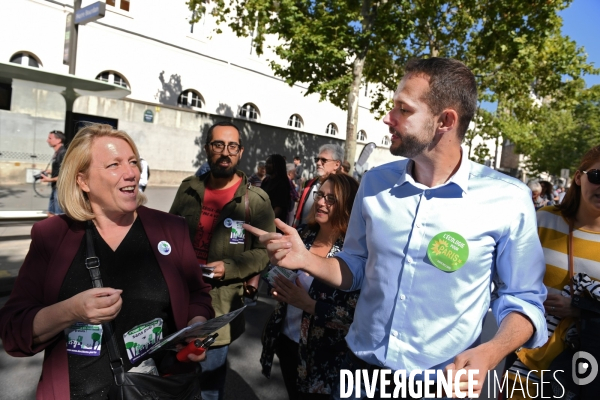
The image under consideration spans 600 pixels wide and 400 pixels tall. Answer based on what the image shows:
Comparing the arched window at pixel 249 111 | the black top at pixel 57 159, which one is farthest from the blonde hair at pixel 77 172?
the arched window at pixel 249 111

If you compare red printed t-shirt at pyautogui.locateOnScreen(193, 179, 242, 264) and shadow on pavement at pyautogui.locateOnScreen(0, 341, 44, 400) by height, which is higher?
red printed t-shirt at pyautogui.locateOnScreen(193, 179, 242, 264)

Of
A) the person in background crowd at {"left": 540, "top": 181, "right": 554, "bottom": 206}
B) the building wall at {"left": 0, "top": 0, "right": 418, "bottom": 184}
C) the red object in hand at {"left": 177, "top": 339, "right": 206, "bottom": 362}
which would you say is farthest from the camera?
the building wall at {"left": 0, "top": 0, "right": 418, "bottom": 184}

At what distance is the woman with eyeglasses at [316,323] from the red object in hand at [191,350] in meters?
0.68

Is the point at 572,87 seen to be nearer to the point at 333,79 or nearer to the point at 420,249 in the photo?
the point at 333,79

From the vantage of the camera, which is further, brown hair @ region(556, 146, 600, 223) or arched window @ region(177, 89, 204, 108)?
arched window @ region(177, 89, 204, 108)

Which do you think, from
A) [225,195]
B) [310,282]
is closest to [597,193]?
[310,282]

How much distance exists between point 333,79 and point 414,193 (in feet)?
48.5

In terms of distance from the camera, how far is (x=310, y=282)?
2.82 meters

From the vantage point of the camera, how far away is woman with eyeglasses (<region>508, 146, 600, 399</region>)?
2371 mm

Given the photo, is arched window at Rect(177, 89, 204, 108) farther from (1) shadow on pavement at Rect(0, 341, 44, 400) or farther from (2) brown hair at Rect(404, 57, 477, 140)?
(2) brown hair at Rect(404, 57, 477, 140)

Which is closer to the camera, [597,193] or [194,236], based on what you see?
[597,193]

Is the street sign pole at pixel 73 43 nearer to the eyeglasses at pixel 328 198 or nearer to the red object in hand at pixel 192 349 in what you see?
the eyeglasses at pixel 328 198

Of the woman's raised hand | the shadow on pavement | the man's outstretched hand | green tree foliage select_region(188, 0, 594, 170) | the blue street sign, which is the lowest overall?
the shadow on pavement

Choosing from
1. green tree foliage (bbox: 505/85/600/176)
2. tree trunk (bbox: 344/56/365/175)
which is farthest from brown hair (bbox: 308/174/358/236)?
green tree foliage (bbox: 505/85/600/176)
